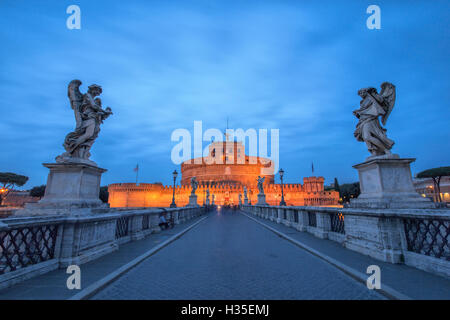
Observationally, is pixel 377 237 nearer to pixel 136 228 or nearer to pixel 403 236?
pixel 403 236

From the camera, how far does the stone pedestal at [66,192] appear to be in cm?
503

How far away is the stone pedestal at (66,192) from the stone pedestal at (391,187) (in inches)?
293

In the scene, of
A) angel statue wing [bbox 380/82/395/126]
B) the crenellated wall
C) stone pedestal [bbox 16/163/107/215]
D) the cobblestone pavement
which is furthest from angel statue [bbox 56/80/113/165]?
the crenellated wall

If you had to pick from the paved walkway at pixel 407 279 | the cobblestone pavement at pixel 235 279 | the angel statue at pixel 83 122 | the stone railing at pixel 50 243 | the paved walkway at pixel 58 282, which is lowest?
the cobblestone pavement at pixel 235 279

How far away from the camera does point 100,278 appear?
3.55m

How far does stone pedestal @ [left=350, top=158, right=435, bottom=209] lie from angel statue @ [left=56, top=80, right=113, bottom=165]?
7789 millimetres

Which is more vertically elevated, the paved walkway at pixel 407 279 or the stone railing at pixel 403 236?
the stone railing at pixel 403 236

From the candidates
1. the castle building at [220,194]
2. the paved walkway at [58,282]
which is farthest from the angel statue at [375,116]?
the castle building at [220,194]

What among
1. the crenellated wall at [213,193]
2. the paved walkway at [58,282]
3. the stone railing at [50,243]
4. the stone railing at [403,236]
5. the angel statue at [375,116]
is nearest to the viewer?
the paved walkway at [58,282]

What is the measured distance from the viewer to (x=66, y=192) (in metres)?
5.36

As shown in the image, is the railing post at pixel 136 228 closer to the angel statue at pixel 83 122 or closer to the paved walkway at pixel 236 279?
the paved walkway at pixel 236 279

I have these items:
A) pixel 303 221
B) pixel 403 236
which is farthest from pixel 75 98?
pixel 303 221
